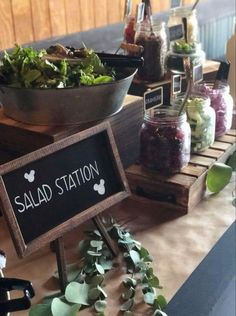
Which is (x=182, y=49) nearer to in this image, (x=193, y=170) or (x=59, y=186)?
(x=193, y=170)

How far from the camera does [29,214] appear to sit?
74 centimetres

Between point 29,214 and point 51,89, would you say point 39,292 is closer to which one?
point 29,214

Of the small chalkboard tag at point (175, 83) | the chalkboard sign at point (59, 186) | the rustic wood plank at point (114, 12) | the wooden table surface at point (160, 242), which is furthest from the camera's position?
the rustic wood plank at point (114, 12)

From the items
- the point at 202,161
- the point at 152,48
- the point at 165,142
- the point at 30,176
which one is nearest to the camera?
the point at 30,176

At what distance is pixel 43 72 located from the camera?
0.90 m

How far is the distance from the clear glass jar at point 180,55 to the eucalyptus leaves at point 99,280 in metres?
0.57

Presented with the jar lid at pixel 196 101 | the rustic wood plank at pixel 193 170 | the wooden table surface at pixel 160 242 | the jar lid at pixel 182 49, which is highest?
the jar lid at pixel 182 49

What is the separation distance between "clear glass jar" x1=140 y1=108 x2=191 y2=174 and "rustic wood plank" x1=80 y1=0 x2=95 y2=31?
43cm

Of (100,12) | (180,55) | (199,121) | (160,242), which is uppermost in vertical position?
(100,12)

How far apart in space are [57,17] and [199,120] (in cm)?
47

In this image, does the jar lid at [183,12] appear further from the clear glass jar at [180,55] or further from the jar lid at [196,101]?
the jar lid at [196,101]

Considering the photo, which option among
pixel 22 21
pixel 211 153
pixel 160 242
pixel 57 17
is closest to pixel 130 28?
pixel 57 17

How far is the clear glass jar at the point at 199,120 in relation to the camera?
1176mm

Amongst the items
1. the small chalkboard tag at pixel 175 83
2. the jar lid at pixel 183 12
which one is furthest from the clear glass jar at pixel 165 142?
the jar lid at pixel 183 12
